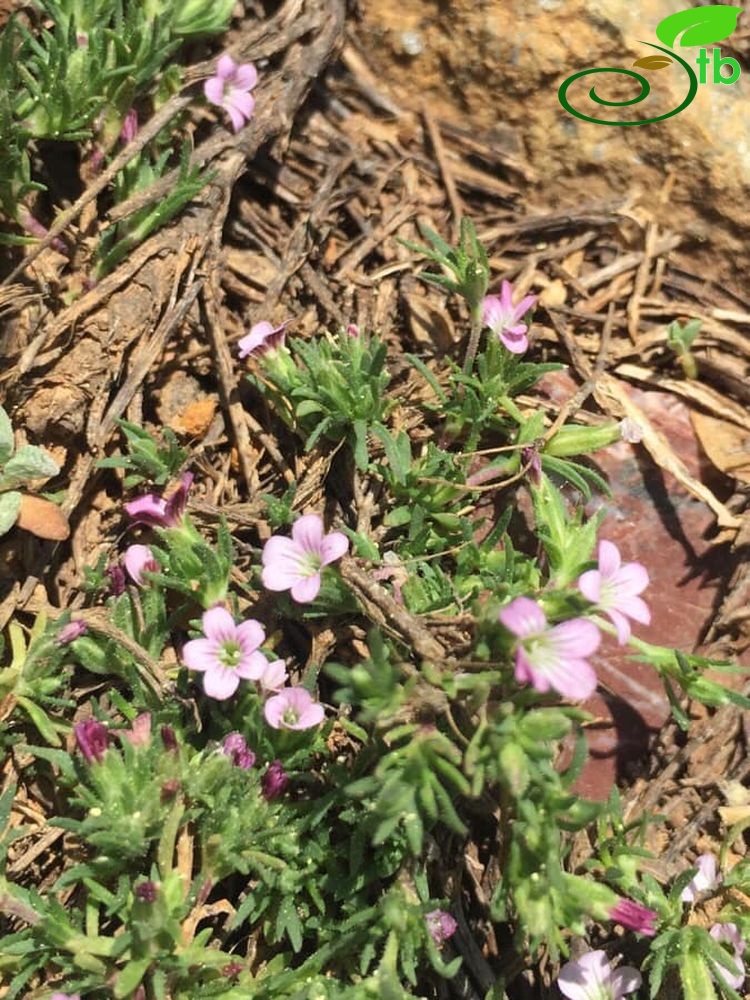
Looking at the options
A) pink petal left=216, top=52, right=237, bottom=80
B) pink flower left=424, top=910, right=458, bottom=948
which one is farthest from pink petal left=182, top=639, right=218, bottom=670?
pink petal left=216, top=52, right=237, bottom=80

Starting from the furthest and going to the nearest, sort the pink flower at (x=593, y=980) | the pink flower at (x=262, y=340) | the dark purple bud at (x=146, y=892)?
the pink flower at (x=262, y=340) → the pink flower at (x=593, y=980) → the dark purple bud at (x=146, y=892)

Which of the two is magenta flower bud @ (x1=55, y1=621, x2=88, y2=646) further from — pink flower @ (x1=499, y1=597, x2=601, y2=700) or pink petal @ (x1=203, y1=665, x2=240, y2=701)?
pink flower @ (x1=499, y1=597, x2=601, y2=700)

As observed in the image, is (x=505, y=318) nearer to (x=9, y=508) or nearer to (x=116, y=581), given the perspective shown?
(x=116, y=581)

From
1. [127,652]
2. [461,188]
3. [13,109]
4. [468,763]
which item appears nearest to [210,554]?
[127,652]

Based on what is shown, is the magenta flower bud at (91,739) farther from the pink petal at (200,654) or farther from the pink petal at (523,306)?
the pink petal at (523,306)

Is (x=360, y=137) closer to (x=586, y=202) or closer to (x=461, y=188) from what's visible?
(x=461, y=188)

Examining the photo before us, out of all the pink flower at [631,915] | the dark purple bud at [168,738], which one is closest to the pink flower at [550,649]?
the pink flower at [631,915]

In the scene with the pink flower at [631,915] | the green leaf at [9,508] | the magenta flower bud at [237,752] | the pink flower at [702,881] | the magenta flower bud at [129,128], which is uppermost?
the magenta flower bud at [129,128]
